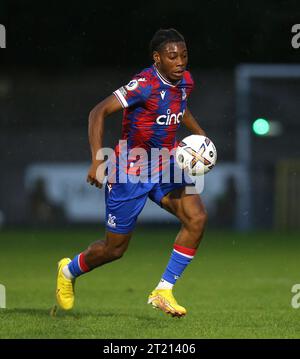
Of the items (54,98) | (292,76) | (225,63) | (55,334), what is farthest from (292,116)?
(55,334)

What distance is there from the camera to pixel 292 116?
850 inches

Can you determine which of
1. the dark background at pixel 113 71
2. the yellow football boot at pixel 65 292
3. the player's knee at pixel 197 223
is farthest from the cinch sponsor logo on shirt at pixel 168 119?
the dark background at pixel 113 71

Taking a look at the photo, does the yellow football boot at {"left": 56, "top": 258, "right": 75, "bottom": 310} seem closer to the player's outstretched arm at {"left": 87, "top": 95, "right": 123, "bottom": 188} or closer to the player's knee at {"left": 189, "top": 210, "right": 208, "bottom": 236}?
the player's knee at {"left": 189, "top": 210, "right": 208, "bottom": 236}

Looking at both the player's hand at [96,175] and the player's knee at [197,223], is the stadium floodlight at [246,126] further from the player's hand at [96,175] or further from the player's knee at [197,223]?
the player's hand at [96,175]

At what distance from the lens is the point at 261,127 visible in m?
21.2

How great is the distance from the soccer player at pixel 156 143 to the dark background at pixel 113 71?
485 inches

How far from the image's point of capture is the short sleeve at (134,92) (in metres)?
7.96

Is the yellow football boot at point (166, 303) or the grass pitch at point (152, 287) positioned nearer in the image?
the grass pitch at point (152, 287)

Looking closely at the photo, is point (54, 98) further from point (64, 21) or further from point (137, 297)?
point (137, 297)

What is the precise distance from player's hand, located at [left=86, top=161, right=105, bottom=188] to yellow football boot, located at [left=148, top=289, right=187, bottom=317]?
1.07 meters

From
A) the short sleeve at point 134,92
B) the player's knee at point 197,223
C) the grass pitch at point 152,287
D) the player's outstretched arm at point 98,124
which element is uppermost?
the short sleeve at point 134,92

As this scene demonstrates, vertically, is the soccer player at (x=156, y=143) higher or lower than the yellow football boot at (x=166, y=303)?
higher

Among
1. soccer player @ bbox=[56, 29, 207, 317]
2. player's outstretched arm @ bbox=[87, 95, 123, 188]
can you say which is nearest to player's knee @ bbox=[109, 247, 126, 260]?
soccer player @ bbox=[56, 29, 207, 317]

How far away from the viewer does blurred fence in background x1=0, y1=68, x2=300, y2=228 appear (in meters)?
20.6
